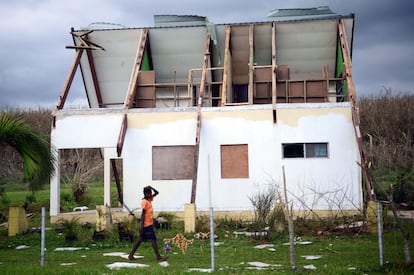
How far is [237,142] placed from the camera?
19.5 m

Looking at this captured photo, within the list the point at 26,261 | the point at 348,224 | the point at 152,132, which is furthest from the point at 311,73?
the point at 26,261

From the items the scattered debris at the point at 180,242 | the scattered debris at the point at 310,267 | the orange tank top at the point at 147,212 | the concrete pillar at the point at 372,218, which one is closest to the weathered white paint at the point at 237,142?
the concrete pillar at the point at 372,218

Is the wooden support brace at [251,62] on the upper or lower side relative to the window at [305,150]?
upper

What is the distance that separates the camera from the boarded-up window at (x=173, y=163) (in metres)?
19.8

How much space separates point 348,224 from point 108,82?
13.8 meters

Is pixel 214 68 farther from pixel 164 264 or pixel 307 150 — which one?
pixel 164 264

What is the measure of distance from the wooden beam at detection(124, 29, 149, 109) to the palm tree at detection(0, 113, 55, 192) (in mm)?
7674

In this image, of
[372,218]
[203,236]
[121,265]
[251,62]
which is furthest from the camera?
[251,62]

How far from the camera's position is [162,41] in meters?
23.7

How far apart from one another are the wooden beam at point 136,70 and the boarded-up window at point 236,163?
158 inches

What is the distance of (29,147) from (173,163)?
7823 mm

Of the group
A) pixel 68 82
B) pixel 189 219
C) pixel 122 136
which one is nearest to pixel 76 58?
pixel 68 82

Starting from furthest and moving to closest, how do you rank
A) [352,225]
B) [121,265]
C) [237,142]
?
[237,142] < [352,225] < [121,265]

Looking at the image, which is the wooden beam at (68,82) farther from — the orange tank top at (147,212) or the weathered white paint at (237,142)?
the orange tank top at (147,212)
